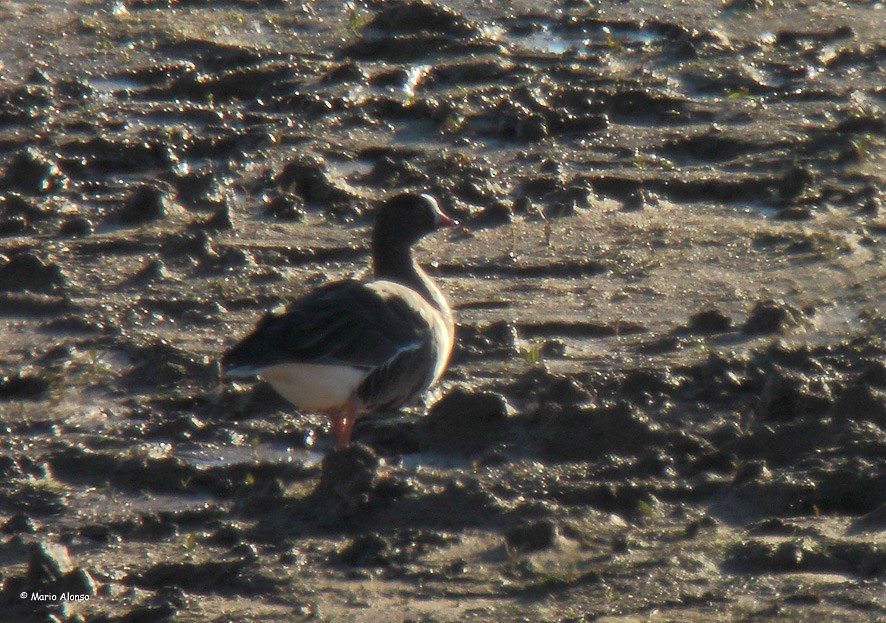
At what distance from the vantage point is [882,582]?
5523 millimetres

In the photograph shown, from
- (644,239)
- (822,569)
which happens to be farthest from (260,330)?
(644,239)

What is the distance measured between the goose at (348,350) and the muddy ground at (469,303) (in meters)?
0.18

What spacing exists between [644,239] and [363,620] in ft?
14.6

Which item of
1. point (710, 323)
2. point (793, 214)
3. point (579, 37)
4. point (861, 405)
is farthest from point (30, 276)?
point (579, 37)

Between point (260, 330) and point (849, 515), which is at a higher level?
point (260, 330)

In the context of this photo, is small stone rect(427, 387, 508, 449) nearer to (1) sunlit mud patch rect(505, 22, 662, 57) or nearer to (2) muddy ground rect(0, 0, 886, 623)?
(2) muddy ground rect(0, 0, 886, 623)

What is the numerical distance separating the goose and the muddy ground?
7.2 inches

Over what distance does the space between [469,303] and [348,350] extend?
168 centimetres

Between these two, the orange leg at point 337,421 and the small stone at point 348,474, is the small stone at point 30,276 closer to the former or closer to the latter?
the orange leg at point 337,421

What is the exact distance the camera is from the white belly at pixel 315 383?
6809mm

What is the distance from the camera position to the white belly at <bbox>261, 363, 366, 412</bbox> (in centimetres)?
681

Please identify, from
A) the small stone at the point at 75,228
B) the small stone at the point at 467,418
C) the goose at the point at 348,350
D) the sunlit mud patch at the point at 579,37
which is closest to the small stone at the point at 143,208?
the small stone at the point at 75,228

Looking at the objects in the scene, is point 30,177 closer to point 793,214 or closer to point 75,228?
point 75,228

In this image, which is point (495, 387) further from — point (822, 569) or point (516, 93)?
point (516, 93)
